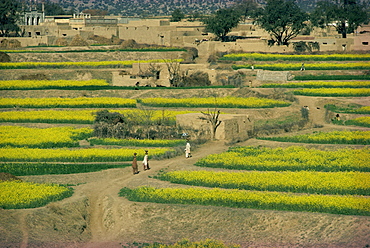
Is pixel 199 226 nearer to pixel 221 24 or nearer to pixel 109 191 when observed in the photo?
pixel 109 191

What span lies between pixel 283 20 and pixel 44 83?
2895 cm

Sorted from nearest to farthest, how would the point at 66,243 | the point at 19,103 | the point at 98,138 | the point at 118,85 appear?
the point at 66,243 < the point at 98,138 < the point at 19,103 < the point at 118,85

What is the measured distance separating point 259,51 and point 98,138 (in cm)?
3687

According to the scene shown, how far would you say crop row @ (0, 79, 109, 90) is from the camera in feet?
186

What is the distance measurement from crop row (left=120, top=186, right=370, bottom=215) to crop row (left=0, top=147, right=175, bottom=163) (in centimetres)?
647

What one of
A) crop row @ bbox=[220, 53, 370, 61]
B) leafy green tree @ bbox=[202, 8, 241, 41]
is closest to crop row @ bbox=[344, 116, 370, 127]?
crop row @ bbox=[220, 53, 370, 61]

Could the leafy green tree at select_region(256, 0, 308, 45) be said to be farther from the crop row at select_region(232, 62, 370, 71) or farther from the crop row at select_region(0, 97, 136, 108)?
the crop row at select_region(0, 97, 136, 108)

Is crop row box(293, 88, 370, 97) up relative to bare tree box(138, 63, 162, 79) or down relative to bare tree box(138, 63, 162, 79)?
down

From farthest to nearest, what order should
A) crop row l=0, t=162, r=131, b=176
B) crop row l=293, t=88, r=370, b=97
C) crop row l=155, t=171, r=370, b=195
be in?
crop row l=293, t=88, r=370, b=97 → crop row l=0, t=162, r=131, b=176 → crop row l=155, t=171, r=370, b=195

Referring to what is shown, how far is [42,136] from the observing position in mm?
40156

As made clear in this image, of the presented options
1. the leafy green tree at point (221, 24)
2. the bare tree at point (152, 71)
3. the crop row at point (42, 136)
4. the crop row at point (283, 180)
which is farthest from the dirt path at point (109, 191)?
the leafy green tree at point (221, 24)

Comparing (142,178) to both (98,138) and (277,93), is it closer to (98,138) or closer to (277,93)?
(98,138)

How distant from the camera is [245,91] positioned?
52.9 m

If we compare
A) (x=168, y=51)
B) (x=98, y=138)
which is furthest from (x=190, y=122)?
(x=168, y=51)
